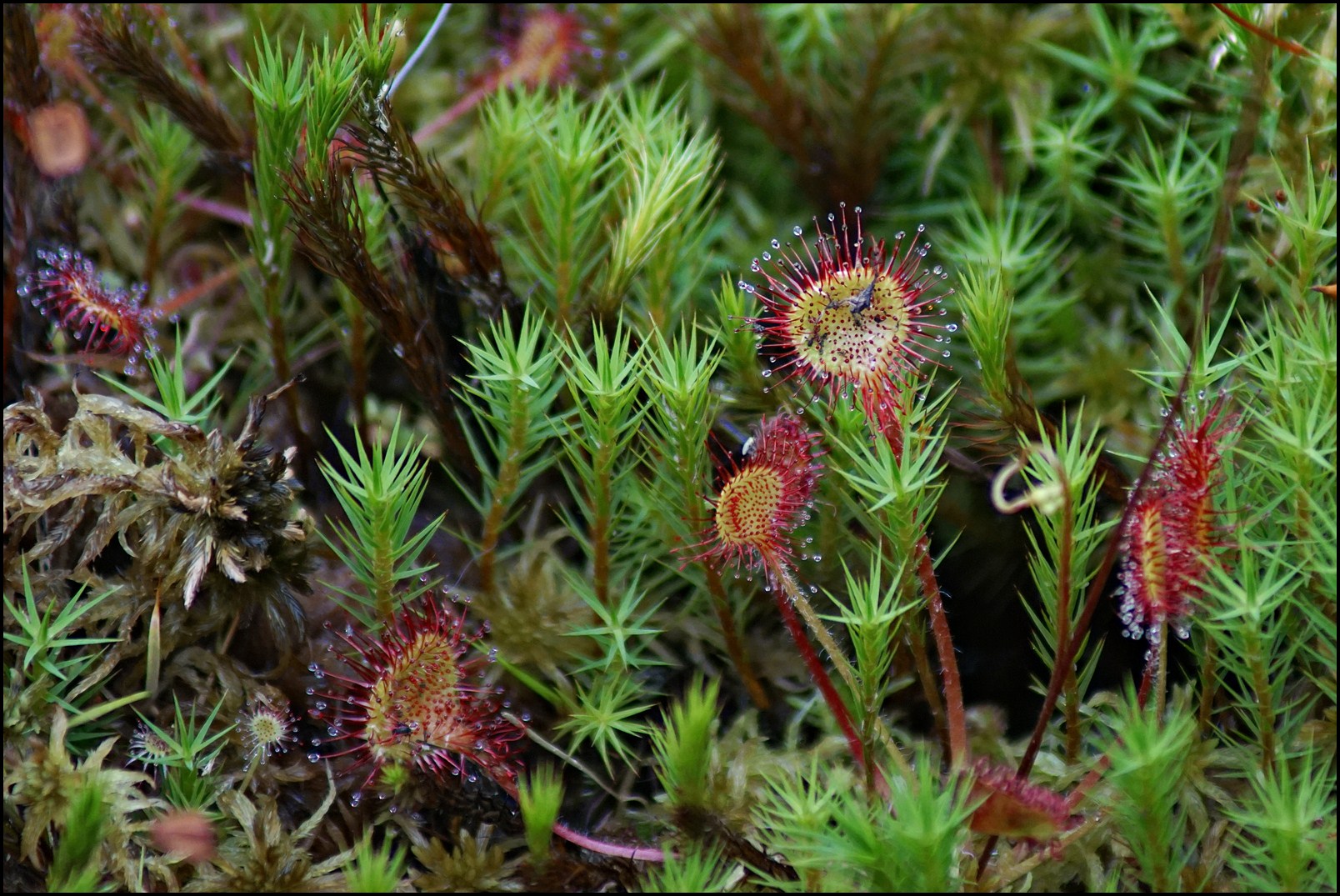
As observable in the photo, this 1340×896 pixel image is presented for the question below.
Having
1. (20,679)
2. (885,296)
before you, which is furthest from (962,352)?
(20,679)

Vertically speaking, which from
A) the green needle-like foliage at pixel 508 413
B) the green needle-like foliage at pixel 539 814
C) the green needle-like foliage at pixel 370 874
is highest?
the green needle-like foliage at pixel 508 413

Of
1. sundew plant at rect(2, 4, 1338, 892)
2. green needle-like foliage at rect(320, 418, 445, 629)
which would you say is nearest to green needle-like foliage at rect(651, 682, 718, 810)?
sundew plant at rect(2, 4, 1338, 892)

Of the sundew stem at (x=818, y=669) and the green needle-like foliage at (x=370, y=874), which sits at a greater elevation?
the sundew stem at (x=818, y=669)

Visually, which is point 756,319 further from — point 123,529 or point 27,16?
point 27,16

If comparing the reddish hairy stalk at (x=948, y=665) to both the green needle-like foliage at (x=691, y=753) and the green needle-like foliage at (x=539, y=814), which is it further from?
the green needle-like foliage at (x=539, y=814)

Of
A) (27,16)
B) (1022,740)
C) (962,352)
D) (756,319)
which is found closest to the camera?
(756,319)

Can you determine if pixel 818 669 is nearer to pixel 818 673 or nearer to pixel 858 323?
pixel 818 673

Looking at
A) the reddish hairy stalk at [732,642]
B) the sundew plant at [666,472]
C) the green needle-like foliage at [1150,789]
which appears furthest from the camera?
the reddish hairy stalk at [732,642]

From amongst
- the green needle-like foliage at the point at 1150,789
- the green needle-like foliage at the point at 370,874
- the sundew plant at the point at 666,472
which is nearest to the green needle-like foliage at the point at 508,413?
the sundew plant at the point at 666,472
